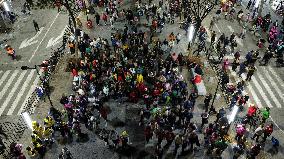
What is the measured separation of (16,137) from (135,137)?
9.11 m

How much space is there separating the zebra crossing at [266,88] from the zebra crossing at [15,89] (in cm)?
2013

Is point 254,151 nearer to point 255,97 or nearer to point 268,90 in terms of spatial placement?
point 255,97

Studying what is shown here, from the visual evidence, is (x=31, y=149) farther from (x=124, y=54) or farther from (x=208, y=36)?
(x=208, y=36)

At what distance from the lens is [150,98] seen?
2702 centimetres

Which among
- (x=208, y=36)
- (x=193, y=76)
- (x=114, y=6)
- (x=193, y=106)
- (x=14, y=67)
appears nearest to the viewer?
(x=193, y=106)

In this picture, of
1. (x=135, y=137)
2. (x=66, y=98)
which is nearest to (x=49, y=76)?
(x=66, y=98)

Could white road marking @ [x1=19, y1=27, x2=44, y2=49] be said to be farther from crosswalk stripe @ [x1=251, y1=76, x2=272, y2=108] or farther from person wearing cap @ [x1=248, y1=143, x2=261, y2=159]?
person wearing cap @ [x1=248, y1=143, x2=261, y2=159]

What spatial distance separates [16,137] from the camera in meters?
25.4

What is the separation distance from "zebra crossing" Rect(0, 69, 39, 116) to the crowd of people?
12.8 ft

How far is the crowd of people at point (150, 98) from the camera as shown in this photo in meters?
23.5

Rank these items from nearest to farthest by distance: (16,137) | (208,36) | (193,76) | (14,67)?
(16,137) → (193,76) → (14,67) → (208,36)

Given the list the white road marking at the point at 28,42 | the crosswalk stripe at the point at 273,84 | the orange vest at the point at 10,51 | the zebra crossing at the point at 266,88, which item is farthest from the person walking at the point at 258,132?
the white road marking at the point at 28,42

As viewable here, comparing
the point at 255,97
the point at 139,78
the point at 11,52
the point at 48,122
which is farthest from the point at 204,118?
the point at 11,52

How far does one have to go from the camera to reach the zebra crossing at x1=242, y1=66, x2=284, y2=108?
95.3 ft
